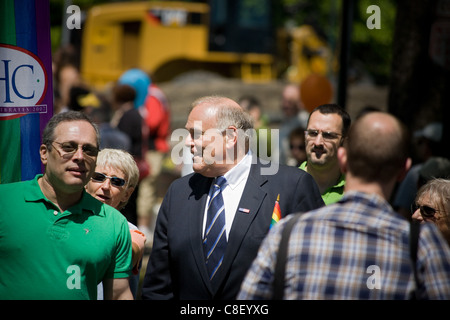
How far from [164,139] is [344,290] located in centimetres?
861

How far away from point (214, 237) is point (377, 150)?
137 centimetres

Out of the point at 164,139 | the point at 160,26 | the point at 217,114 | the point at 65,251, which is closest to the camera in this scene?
the point at 65,251

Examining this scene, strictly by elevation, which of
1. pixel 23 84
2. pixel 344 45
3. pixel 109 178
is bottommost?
pixel 109 178

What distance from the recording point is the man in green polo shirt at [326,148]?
4.86m

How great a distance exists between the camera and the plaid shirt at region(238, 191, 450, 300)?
282 centimetres

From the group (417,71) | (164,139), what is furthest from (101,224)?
(164,139)

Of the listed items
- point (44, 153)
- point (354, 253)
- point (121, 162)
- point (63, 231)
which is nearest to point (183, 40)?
point (121, 162)

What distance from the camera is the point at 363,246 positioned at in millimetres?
2855

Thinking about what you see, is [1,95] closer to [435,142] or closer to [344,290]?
[344,290]

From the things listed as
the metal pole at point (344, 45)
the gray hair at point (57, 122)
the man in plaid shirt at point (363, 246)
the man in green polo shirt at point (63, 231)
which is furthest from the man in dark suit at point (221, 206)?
the metal pole at point (344, 45)

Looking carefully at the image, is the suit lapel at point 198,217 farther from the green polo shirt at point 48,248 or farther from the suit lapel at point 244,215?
the green polo shirt at point 48,248

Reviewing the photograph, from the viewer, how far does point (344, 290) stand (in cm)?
287

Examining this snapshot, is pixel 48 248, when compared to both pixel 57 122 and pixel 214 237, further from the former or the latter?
pixel 214 237
